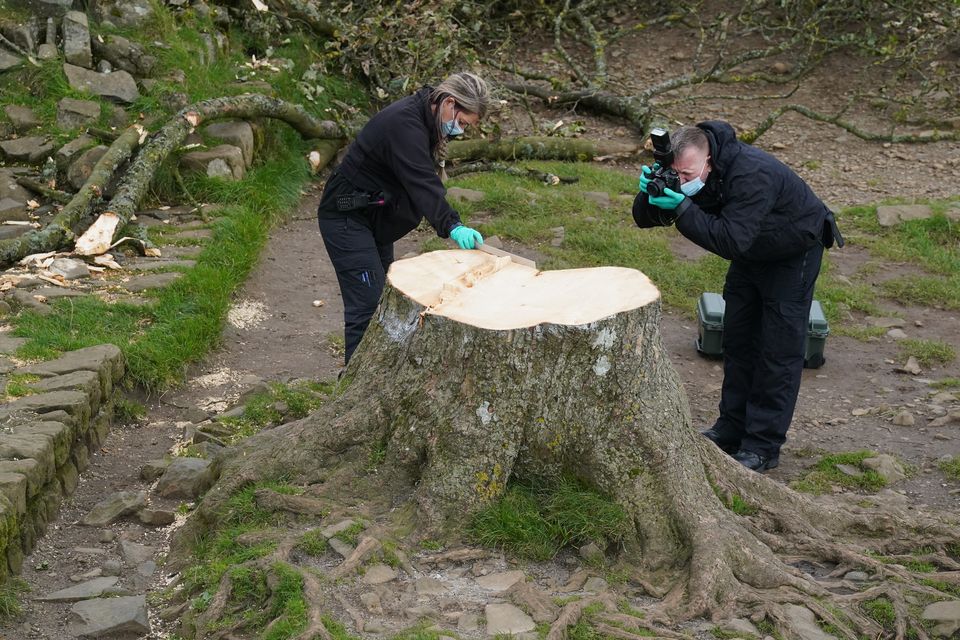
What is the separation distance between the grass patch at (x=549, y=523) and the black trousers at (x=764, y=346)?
1.60 meters

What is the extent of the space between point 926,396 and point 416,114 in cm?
358

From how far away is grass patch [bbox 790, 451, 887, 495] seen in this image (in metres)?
4.81

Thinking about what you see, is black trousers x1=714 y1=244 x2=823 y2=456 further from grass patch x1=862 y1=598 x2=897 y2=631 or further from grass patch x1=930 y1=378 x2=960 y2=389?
grass patch x1=930 y1=378 x2=960 y2=389

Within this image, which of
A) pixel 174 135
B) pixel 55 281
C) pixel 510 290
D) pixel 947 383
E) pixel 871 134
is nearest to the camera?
pixel 510 290

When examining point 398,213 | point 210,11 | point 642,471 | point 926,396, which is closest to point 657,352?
point 642,471

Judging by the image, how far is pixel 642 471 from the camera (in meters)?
3.69

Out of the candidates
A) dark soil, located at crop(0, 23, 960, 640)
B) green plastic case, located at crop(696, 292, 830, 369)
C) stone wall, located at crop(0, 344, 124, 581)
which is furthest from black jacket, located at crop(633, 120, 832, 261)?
stone wall, located at crop(0, 344, 124, 581)

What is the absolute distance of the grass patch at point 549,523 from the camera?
3617 mm

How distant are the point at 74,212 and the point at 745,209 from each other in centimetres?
488

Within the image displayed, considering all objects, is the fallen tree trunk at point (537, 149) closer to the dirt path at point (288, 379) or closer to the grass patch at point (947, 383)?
the dirt path at point (288, 379)

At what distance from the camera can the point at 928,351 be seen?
6648 mm

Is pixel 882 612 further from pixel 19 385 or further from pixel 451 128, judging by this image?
pixel 19 385

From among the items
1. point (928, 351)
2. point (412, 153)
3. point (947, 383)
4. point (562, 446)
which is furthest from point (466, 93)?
point (928, 351)

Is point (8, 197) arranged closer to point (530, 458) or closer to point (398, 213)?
point (398, 213)
